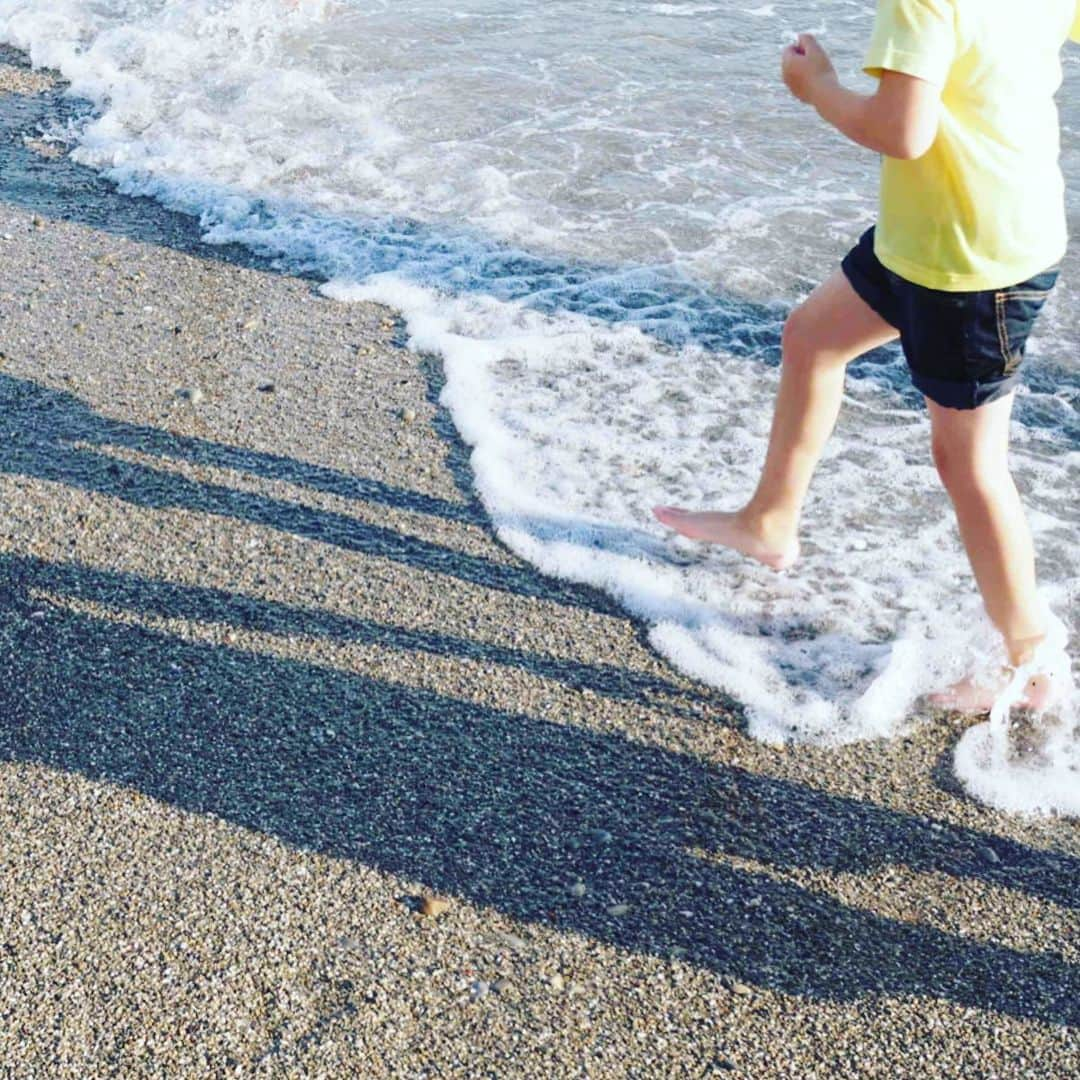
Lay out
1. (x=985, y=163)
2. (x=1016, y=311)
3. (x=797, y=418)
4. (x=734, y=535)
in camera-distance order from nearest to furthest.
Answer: (x=985, y=163) < (x=1016, y=311) < (x=797, y=418) < (x=734, y=535)

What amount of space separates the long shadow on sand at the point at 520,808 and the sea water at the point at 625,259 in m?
0.34

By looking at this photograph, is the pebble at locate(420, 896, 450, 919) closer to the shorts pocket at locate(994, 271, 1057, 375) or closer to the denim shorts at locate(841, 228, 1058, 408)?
the denim shorts at locate(841, 228, 1058, 408)

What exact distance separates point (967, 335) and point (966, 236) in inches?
8.8

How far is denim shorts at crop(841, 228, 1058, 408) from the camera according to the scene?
293 centimetres

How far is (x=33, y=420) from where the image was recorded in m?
4.69

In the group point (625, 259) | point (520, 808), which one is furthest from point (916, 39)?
point (625, 259)

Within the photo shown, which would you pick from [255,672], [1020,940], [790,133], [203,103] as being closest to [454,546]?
[255,672]

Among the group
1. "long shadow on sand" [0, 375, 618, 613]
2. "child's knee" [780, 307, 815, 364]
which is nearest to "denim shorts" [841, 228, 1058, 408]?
"child's knee" [780, 307, 815, 364]

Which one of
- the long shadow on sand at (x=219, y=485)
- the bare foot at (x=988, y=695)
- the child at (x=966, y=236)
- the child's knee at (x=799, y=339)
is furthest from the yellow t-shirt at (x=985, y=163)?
the long shadow on sand at (x=219, y=485)

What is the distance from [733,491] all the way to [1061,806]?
1634mm

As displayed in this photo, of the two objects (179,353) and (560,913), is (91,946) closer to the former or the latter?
(560,913)

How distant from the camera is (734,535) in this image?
400 cm

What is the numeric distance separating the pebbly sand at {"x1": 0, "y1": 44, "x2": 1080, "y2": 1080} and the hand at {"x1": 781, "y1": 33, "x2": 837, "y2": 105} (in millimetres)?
1541

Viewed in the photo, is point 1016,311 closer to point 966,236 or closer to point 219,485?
point 966,236
